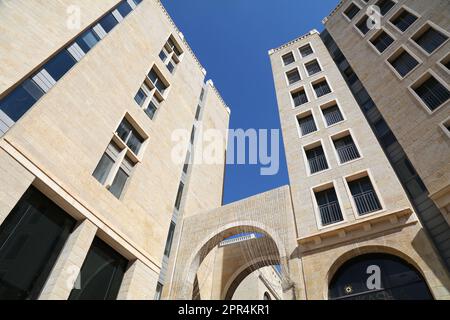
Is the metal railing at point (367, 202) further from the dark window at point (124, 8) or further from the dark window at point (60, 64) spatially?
the dark window at point (124, 8)

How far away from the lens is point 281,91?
22.3 meters

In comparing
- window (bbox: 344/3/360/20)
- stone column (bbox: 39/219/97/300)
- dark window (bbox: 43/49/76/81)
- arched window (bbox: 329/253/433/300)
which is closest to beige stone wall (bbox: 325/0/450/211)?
window (bbox: 344/3/360/20)

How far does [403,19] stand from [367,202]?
14583 mm

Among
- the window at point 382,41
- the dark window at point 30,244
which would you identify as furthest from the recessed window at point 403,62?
the dark window at point 30,244

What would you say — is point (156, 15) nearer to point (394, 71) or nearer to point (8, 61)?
point (8, 61)

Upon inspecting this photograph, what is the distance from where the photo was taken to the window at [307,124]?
60.7 feet

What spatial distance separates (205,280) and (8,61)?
1586cm

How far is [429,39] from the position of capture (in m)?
17.3

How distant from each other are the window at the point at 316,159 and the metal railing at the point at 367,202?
272cm

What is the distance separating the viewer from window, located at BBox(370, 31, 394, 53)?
19812 mm

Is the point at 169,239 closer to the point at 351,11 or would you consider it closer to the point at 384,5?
the point at 384,5

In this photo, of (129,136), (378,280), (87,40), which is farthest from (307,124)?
(87,40)

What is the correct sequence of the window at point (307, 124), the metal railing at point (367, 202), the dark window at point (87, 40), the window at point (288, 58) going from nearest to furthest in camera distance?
1. the metal railing at point (367, 202)
2. the dark window at point (87, 40)
3. the window at point (307, 124)
4. the window at point (288, 58)
